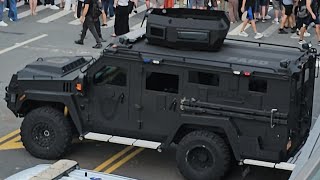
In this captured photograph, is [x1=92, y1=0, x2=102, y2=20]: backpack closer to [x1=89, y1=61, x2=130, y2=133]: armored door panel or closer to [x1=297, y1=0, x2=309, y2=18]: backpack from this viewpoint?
[x1=297, y1=0, x2=309, y2=18]: backpack

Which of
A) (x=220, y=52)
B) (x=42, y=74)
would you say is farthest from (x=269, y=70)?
(x=42, y=74)

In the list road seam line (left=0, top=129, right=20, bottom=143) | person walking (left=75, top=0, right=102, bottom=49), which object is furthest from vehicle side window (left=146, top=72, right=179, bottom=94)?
person walking (left=75, top=0, right=102, bottom=49)

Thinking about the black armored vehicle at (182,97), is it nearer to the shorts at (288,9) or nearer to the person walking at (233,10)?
the shorts at (288,9)

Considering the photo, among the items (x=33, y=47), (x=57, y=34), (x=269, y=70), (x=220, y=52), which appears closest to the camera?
(x=269, y=70)

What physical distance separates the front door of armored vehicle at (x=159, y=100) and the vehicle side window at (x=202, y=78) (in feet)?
0.54

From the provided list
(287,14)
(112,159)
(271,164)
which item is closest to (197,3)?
(287,14)

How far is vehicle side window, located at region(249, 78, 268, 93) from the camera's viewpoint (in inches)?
337

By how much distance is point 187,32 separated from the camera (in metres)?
9.09

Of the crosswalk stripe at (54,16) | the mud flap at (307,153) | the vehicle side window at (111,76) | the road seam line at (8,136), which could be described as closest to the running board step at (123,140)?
the vehicle side window at (111,76)

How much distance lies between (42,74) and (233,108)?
2873 millimetres

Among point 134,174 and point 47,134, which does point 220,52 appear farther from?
point 47,134

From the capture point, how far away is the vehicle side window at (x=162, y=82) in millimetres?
9000

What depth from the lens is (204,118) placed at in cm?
885

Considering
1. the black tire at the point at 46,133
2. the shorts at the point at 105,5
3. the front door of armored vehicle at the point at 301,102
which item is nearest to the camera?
the front door of armored vehicle at the point at 301,102
